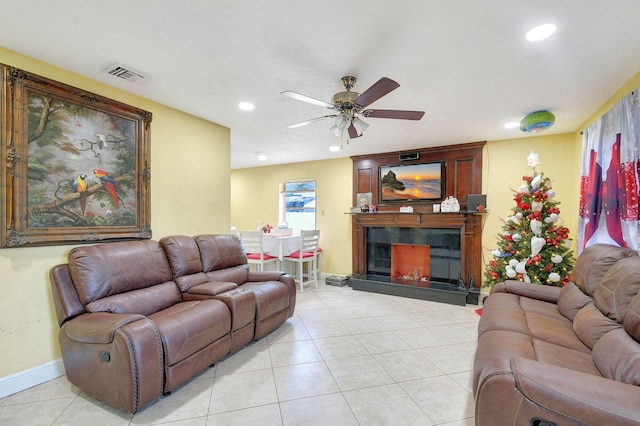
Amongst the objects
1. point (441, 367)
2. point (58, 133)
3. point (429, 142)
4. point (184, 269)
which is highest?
point (429, 142)

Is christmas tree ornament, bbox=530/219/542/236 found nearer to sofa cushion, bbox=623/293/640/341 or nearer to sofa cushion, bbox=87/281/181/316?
sofa cushion, bbox=623/293/640/341

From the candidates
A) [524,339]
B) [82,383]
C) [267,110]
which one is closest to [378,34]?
[267,110]

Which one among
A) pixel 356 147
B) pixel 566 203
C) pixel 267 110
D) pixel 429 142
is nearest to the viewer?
pixel 267 110

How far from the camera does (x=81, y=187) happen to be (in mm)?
2402

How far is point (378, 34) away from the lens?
184 cm

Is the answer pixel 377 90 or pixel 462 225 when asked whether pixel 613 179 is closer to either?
pixel 462 225

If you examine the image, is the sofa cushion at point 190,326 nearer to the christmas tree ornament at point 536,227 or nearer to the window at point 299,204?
the christmas tree ornament at point 536,227

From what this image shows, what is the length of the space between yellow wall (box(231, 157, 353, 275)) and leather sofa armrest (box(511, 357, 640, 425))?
446cm

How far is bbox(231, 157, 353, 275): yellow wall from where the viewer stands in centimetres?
562

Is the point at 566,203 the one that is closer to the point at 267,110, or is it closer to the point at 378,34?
the point at 378,34

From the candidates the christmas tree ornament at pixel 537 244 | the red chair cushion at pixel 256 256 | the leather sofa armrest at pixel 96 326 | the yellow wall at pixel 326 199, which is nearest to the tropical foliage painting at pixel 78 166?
the leather sofa armrest at pixel 96 326

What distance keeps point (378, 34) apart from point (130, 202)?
8.79 ft

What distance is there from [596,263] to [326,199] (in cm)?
425

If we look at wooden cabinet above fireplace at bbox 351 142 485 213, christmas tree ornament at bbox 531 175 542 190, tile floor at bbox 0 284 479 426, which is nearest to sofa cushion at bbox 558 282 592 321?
tile floor at bbox 0 284 479 426
